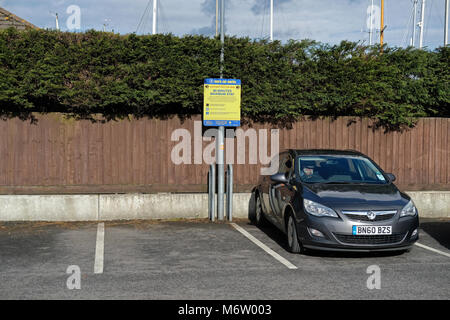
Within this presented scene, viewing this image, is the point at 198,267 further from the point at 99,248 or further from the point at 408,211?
the point at 408,211

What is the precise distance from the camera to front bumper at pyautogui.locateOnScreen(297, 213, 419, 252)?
7031 millimetres

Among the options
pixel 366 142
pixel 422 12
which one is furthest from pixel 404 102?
pixel 422 12

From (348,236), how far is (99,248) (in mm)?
3883

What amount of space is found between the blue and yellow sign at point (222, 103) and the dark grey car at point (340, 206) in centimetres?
268

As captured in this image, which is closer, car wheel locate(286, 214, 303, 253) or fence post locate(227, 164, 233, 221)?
car wheel locate(286, 214, 303, 253)

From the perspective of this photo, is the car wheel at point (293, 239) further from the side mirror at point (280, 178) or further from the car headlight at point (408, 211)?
A: the car headlight at point (408, 211)

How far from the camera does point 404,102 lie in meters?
12.2

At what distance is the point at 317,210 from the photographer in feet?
23.8

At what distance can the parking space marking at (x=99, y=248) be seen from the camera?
6.79 m

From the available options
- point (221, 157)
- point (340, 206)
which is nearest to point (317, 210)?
point (340, 206)

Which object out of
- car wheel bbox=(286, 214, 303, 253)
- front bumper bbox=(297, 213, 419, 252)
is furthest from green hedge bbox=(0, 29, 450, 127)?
front bumper bbox=(297, 213, 419, 252)

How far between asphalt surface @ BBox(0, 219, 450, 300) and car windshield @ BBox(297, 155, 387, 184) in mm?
1246

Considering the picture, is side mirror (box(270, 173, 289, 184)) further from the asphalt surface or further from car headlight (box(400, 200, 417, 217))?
car headlight (box(400, 200, 417, 217))
